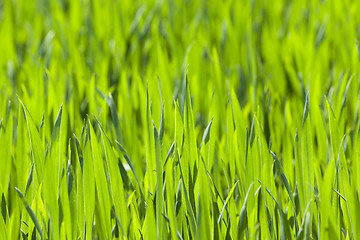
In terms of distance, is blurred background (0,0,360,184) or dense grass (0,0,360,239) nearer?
dense grass (0,0,360,239)

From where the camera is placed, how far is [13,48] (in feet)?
5.69

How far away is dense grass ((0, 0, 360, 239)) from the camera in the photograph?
80 cm

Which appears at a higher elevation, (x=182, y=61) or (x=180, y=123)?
(x=180, y=123)

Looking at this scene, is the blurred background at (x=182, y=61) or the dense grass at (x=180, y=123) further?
the blurred background at (x=182, y=61)

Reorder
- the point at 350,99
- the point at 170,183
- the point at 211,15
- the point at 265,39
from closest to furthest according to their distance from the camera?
the point at 170,183 < the point at 350,99 < the point at 265,39 < the point at 211,15

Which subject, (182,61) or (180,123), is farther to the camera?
(182,61)

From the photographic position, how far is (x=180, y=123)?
32.3 inches

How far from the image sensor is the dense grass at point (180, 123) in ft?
2.61

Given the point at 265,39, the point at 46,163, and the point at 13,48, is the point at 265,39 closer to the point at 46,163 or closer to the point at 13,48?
the point at 13,48

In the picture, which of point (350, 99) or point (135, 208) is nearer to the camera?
point (135, 208)

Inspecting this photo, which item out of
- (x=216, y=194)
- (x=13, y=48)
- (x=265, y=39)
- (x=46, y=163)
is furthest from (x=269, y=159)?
(x=13, y=48)

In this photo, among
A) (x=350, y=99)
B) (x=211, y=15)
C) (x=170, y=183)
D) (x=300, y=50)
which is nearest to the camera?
(x=170, y=183)

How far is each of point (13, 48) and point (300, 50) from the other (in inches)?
34.7

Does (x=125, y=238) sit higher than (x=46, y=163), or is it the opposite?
(x=46, y=163)
